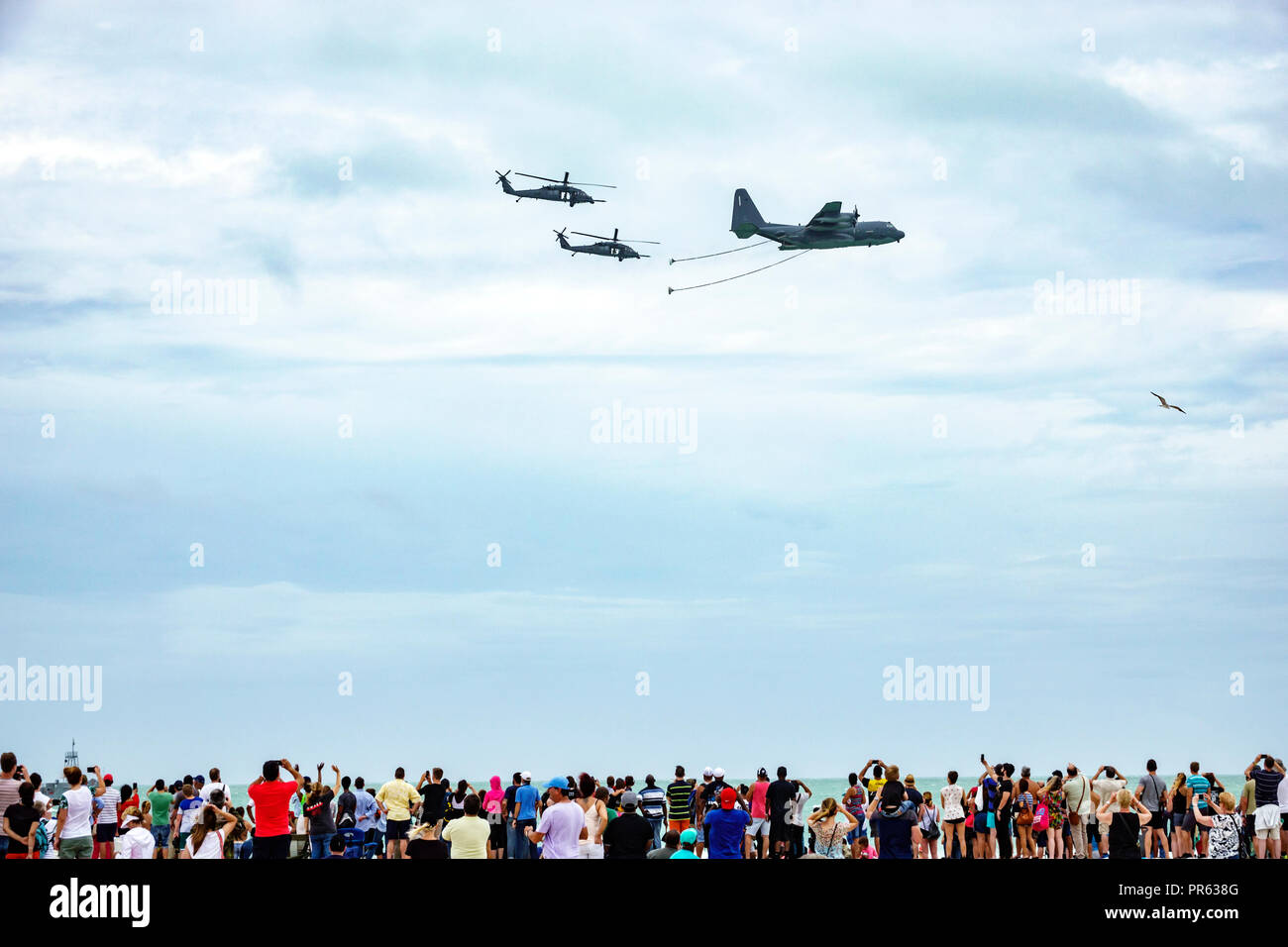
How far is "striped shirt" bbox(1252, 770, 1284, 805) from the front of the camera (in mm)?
20784

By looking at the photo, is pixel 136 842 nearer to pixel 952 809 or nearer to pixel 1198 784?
pixel 952 809

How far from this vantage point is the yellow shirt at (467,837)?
47.0 feet

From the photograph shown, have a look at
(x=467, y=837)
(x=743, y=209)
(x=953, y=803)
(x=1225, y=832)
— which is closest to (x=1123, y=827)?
(x=1225, y=832)

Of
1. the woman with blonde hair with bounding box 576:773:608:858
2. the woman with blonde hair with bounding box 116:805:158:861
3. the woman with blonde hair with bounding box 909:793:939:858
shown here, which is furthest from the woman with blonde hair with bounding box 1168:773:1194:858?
the woman with blonde hair with bounding box 116:805:158:861

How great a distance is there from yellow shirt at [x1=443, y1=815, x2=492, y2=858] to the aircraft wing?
3204 centimetres

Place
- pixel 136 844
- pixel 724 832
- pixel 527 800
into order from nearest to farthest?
pixel 136 844
pixel 724 832
pixel 527 800

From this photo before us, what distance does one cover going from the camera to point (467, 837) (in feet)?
47.3

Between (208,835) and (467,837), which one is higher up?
(467,837)

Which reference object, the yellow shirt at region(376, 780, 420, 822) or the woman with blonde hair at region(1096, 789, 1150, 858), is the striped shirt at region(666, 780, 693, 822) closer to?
the yellow shirt at region(376, 780, 420, 822)

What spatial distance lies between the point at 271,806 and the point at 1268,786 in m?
15.4

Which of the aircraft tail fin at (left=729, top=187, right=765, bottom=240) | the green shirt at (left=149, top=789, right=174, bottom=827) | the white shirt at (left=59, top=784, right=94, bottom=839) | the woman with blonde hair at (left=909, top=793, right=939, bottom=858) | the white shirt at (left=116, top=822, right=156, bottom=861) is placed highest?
the aircraft tail fin at (left=729, top=187, right=765, bottom=240)
